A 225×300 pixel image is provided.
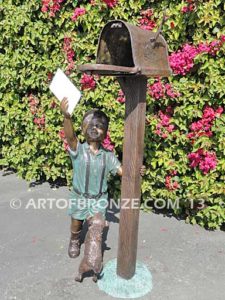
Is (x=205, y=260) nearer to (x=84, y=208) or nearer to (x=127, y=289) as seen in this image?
(x=127, y=289)

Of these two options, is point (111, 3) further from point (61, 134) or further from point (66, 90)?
point (61, 134)

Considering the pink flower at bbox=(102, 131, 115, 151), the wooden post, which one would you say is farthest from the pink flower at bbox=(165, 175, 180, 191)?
the wooden post

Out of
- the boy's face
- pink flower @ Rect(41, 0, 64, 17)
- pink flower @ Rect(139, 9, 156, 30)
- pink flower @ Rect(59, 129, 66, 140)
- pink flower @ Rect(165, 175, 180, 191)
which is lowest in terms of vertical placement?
pink flower @ Rect(165, 175, 180, 191)

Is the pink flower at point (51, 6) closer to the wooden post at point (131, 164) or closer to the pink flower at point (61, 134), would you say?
the pink flower at point (61, 134)

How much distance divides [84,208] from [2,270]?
3.29 ft

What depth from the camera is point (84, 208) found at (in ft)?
12.0

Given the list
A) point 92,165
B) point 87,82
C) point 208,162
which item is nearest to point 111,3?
point 87,82

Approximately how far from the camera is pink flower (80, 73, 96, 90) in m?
4.67

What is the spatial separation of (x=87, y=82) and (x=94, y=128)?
4.62 feet

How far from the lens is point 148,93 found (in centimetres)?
434

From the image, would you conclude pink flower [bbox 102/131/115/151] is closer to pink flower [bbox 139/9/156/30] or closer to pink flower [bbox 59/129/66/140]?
pink flower [bbox 59/129/66/140]

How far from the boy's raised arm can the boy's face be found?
15 cm

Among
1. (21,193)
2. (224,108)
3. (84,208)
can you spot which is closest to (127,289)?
(84,208)

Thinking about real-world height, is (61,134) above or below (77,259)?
above
